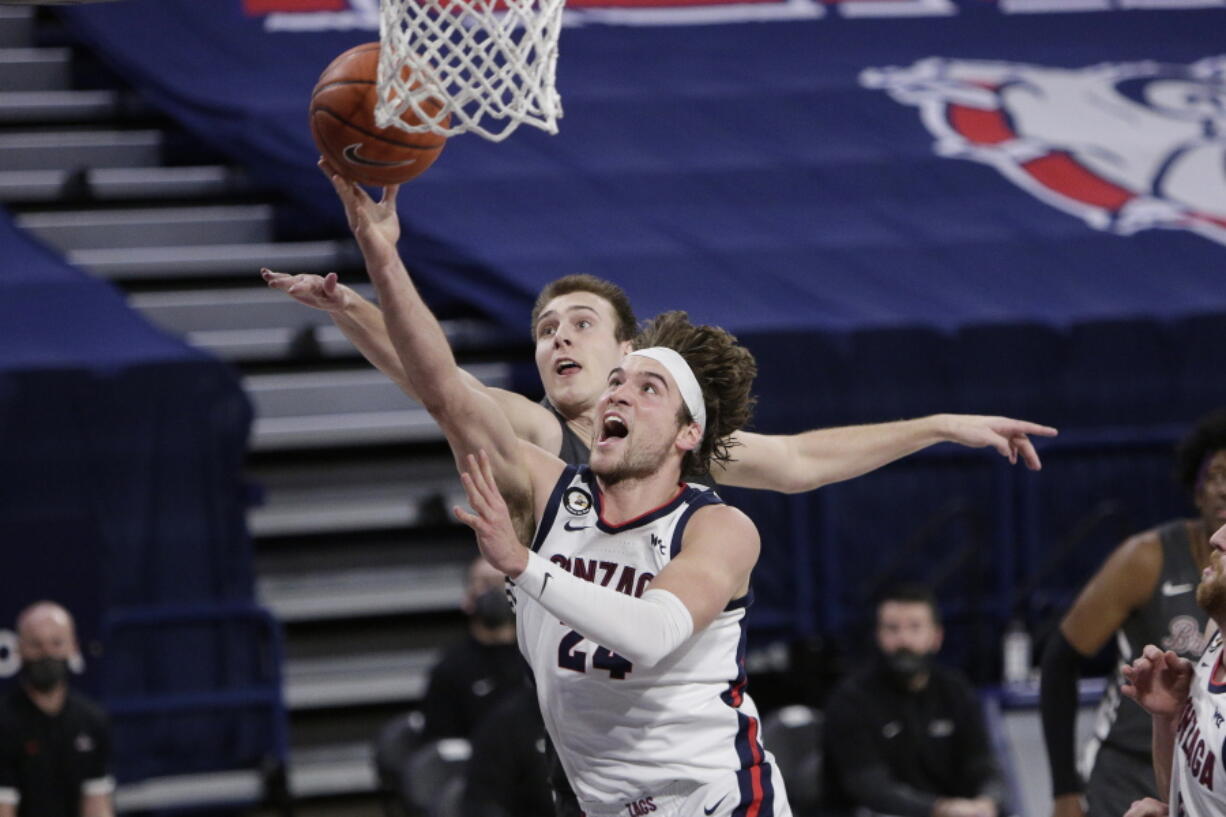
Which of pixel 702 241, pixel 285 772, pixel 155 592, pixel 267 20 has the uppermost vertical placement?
pixel 267 20

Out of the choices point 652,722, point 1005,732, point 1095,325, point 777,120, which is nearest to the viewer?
point 652,722

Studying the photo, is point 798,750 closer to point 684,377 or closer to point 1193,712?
point 684,377

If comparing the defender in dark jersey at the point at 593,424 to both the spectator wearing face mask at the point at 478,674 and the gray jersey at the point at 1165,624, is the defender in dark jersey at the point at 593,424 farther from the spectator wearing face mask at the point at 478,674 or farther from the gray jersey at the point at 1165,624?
the spectator wearing face mask at the point at 478,674

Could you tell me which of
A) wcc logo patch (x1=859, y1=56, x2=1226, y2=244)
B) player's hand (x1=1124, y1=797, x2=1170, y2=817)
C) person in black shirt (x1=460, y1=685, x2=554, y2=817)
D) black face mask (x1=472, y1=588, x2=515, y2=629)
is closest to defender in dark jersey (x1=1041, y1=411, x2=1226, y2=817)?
player's hand (x1=1124, y1=797, x2=1170, y2=817)

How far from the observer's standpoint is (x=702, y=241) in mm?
10547

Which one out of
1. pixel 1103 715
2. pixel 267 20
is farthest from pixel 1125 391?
pixel 267 20

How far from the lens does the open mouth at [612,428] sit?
405 cm

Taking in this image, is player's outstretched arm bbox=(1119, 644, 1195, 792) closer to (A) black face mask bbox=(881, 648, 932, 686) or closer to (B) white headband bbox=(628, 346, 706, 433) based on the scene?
(B) white headband bbox=(628, 346, 706, 433)

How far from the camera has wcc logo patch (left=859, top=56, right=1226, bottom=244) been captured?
1165 centimetres

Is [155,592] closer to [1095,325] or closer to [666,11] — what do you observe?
[1095,325]

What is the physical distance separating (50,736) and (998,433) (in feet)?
15.5

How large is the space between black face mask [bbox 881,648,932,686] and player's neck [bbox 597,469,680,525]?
3842 millimetres

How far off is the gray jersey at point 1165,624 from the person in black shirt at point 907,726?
2.26 metres

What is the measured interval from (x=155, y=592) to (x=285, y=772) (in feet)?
3.41
